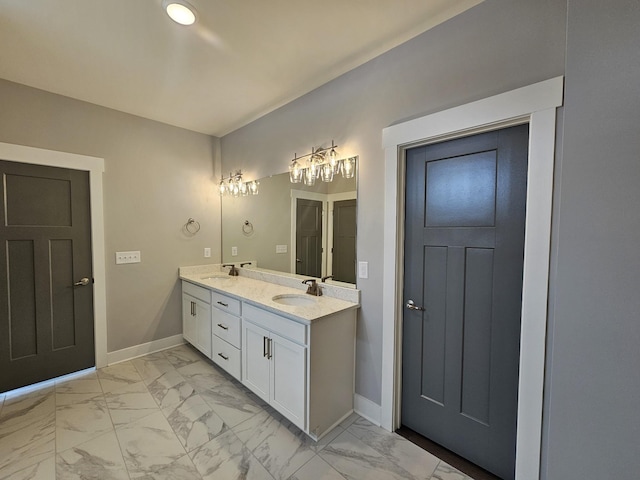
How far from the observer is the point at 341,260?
2.22m

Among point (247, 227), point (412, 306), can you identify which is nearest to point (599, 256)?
point (412, 306)

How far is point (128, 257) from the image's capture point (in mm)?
2900

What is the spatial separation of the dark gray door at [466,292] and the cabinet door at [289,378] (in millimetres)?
741

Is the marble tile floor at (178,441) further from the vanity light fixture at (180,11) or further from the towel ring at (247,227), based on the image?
the vanity light fixture at (180,11)

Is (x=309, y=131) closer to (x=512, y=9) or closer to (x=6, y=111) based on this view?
(x=512, y=9)

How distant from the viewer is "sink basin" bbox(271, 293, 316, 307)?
2291 mm

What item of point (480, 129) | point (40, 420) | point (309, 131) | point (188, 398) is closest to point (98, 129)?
point (309, 131)

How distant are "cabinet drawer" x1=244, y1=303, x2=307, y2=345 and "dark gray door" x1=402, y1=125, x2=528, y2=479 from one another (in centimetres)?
75

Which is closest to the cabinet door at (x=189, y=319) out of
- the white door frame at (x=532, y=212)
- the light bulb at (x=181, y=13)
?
the light bulb at (x=181, y=13)

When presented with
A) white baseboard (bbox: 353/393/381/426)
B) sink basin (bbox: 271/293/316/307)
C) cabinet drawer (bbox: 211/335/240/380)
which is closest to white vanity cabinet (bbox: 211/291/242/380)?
cabinet drawer (bbox: 211/335/240/380)

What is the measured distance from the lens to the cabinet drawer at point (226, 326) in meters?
2.33

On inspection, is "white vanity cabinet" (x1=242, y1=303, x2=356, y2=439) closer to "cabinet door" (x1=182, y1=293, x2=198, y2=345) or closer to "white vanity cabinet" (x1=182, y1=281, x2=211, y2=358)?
"white vanity cabinet" (x1=182, y1=281, x2=211, y2=358)

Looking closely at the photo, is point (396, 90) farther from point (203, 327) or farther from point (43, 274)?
point (43, 274)

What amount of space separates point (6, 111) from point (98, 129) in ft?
1.97
